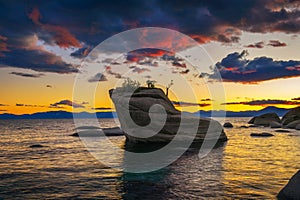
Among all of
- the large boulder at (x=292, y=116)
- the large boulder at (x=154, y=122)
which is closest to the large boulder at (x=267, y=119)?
the large boulder at (x=292, y=116)

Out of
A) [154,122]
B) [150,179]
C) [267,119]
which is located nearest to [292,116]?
[267,119]

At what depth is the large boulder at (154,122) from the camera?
1502 inches

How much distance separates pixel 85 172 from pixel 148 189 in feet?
23.2

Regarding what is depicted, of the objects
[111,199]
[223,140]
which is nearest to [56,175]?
[111,199]

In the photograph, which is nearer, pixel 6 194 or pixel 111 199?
pixel 111 199

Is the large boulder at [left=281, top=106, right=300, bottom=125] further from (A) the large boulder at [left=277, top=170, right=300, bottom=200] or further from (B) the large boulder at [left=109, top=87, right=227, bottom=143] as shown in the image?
(A) the large boulder at [left=277, top=170, right=300, bottom=200]

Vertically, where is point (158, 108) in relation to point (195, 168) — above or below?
above

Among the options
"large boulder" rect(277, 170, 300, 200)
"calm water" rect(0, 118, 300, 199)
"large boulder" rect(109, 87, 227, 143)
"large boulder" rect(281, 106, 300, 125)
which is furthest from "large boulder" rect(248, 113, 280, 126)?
"large boulder" rect(277, 170, 300, 200)

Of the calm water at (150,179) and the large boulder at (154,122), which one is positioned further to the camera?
the large boulder at (154,122)

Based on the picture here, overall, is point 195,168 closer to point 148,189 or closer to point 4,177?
point 148,189

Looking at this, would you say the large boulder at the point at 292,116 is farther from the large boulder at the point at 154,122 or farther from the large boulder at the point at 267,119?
the large boulder at the point at 154,122

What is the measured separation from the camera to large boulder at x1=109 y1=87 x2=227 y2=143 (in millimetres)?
38156

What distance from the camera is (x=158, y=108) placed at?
130ft

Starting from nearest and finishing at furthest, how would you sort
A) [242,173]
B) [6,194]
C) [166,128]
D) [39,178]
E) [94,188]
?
[6,194], [94,188], [39,178], [242,173], [166,128]
